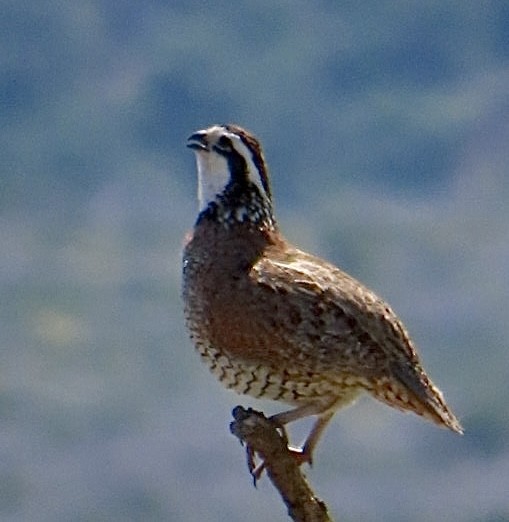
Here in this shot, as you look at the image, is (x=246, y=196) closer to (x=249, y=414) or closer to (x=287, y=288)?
(x=287, y=288)

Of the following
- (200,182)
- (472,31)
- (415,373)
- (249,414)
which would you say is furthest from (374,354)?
(472,31)

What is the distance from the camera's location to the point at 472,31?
2034 inches

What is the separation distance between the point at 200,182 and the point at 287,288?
3.35 feet

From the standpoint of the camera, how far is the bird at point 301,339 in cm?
823

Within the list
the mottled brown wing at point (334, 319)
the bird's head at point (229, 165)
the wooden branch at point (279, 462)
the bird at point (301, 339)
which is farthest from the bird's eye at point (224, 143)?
the wooden branch at point (279, 462)

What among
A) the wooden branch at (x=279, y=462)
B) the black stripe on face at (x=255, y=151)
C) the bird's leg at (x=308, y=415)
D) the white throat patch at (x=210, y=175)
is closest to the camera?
the wooden branch at (x=279, y=462)

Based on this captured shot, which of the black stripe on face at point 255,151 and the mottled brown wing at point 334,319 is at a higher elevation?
the black stripe on face at point 255,151

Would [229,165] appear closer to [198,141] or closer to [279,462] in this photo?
[198,141]

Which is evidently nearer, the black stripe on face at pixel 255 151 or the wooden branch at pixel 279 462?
the wooden branch at pixel 279 462

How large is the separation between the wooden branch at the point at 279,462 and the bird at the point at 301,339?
244 mm

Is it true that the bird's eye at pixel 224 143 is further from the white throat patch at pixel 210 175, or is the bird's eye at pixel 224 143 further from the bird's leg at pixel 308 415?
the bird's leg at pixel 308 415

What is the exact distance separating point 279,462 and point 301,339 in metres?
0.80

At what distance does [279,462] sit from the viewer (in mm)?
7582

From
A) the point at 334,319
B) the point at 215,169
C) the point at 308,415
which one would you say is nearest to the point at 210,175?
the point at 215,169
